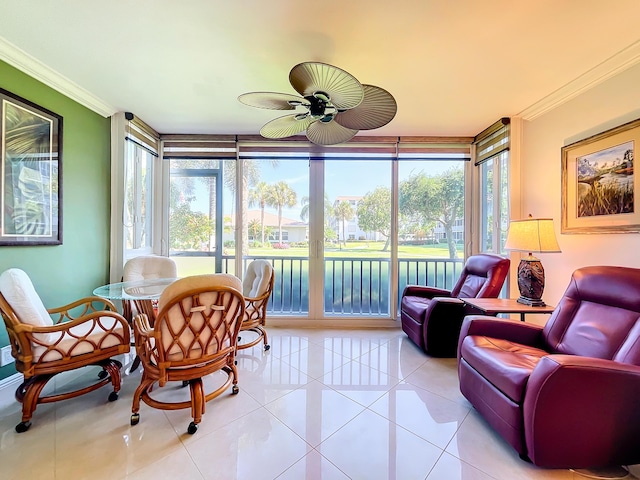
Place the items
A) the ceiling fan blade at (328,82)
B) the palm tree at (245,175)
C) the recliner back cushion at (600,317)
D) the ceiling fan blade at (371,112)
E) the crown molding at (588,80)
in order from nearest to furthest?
the ceiling fan blade at (328,82) < the recliner back cushion at (600,317) < the ceiling fan blade at (371,112) < the crown molding at (588,80) < the palm tree at (245,175)

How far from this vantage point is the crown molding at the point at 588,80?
6.04 ft

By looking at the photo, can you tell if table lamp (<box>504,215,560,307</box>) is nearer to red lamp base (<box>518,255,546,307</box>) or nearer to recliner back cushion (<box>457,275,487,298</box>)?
red lamp base (<box>518,255,546,307</box>)

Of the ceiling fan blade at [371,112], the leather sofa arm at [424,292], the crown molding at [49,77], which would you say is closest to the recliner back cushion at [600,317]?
the leather sofa arm at [424,292]

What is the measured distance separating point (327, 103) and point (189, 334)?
5.70ft

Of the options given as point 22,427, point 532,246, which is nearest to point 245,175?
point 22,427

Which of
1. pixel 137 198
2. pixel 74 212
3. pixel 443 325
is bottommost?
pixel 443 325

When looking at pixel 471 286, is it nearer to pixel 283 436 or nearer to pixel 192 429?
pixel 283 436

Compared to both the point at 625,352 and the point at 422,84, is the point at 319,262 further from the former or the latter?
the point at 625,352

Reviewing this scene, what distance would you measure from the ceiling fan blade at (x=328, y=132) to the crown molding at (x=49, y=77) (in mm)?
2211

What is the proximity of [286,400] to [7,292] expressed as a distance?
1903mm

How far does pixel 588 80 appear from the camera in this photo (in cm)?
213

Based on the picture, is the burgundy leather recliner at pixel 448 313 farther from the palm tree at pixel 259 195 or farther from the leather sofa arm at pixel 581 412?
the palm tree at pixel 259 195

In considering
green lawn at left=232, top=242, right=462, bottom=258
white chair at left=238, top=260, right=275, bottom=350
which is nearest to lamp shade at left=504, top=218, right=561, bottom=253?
green lawn at left=232, top=242, right=462, bottom=258

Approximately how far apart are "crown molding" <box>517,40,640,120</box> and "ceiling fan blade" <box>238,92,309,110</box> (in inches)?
91.6
